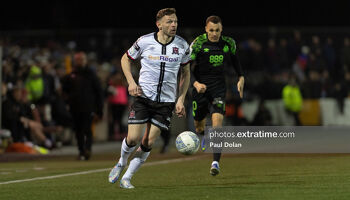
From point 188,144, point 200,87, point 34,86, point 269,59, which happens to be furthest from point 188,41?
point 188,144

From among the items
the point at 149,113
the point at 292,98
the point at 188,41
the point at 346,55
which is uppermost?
the point at 188,41

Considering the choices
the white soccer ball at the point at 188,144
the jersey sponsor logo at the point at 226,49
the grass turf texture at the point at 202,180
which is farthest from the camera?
the jersey sponsor logo at the point at 226,49

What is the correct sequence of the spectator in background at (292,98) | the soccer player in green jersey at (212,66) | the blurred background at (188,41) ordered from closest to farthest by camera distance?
the soccer player in green jersey at (212,66)
the blurred background at (188,41)
the spectator in background at (292,98)

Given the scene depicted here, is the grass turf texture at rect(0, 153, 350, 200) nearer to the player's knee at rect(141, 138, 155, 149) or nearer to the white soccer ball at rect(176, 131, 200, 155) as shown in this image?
the white soccer ball at rect(176, 131, 200, 155)

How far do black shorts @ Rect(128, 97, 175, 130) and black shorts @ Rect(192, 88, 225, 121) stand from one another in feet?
8.17

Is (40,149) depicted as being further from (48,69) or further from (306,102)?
(306,102)

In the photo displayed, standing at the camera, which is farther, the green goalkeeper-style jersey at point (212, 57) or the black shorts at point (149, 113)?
the green goalkeeper-style jersey at point (212, 57)

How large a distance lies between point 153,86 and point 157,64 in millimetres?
300

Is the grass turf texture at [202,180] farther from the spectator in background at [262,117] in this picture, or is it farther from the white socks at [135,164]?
the spectator in background at [262,117]

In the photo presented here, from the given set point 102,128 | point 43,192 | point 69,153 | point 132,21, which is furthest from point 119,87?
point 43,192

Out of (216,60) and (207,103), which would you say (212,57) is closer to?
(216,60)

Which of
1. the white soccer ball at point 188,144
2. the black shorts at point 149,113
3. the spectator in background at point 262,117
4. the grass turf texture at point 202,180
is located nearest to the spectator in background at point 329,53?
the spectator in background at point 262,117

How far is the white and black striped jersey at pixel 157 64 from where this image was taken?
11.0 metres

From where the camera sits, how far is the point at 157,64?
1098cm
